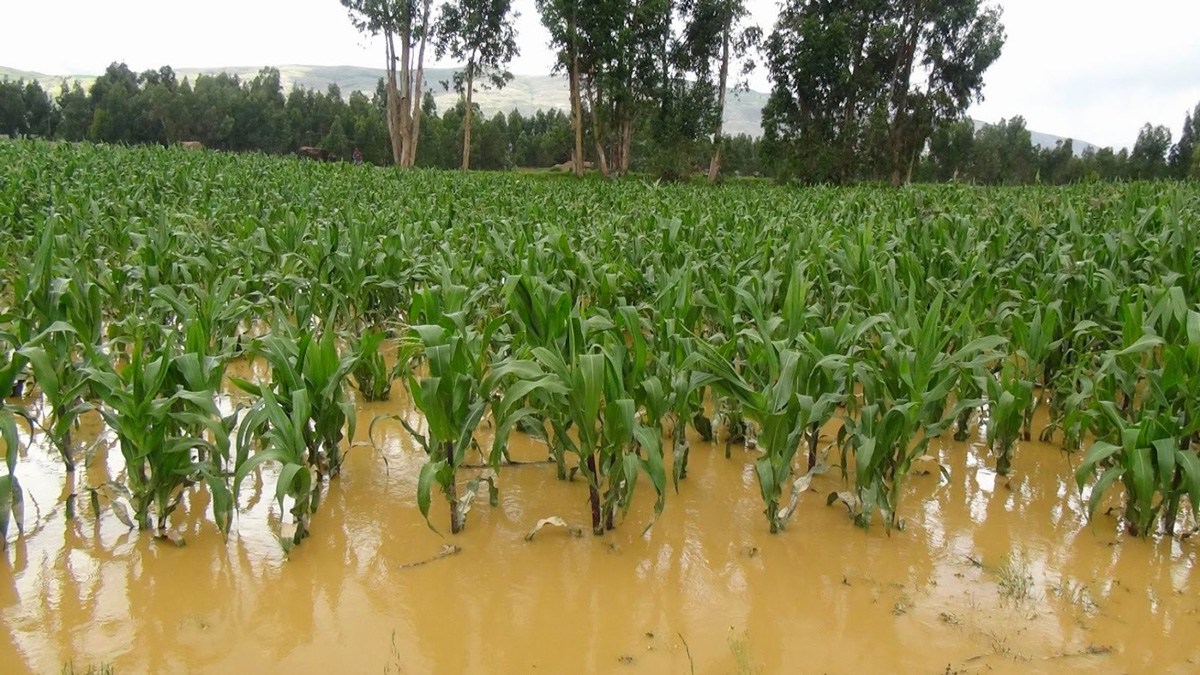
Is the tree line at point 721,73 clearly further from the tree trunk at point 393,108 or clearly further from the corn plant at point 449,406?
the corn plant at point 449,406

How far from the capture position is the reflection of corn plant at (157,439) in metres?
2.29

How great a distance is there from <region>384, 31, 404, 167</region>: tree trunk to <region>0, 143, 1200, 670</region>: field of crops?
23495 millimetres

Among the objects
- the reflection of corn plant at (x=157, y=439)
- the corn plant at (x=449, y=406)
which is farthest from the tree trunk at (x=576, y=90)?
the reflection of corn plant at (x=157, y=439)

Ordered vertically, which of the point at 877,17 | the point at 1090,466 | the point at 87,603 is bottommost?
the point at 87,603

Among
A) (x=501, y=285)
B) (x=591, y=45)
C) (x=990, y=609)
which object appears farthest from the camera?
(x=591, y=45)

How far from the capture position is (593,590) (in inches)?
86.1

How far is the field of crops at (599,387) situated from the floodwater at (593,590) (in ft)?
0.20

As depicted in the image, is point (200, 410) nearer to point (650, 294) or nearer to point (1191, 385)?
point (650, 294)

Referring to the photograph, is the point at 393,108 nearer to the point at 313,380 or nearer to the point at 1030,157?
the point at 313,380

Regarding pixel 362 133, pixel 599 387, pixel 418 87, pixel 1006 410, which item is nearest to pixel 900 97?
pixel 418 87

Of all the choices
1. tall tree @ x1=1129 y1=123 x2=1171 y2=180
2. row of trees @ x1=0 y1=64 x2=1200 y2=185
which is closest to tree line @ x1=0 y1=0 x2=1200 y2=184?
row of trees @ x1=0 y1=64 x2=1200 y2=185

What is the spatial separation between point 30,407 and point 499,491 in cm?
220

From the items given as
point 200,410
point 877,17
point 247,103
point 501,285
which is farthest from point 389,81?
point 247,103

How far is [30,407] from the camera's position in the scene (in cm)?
344
